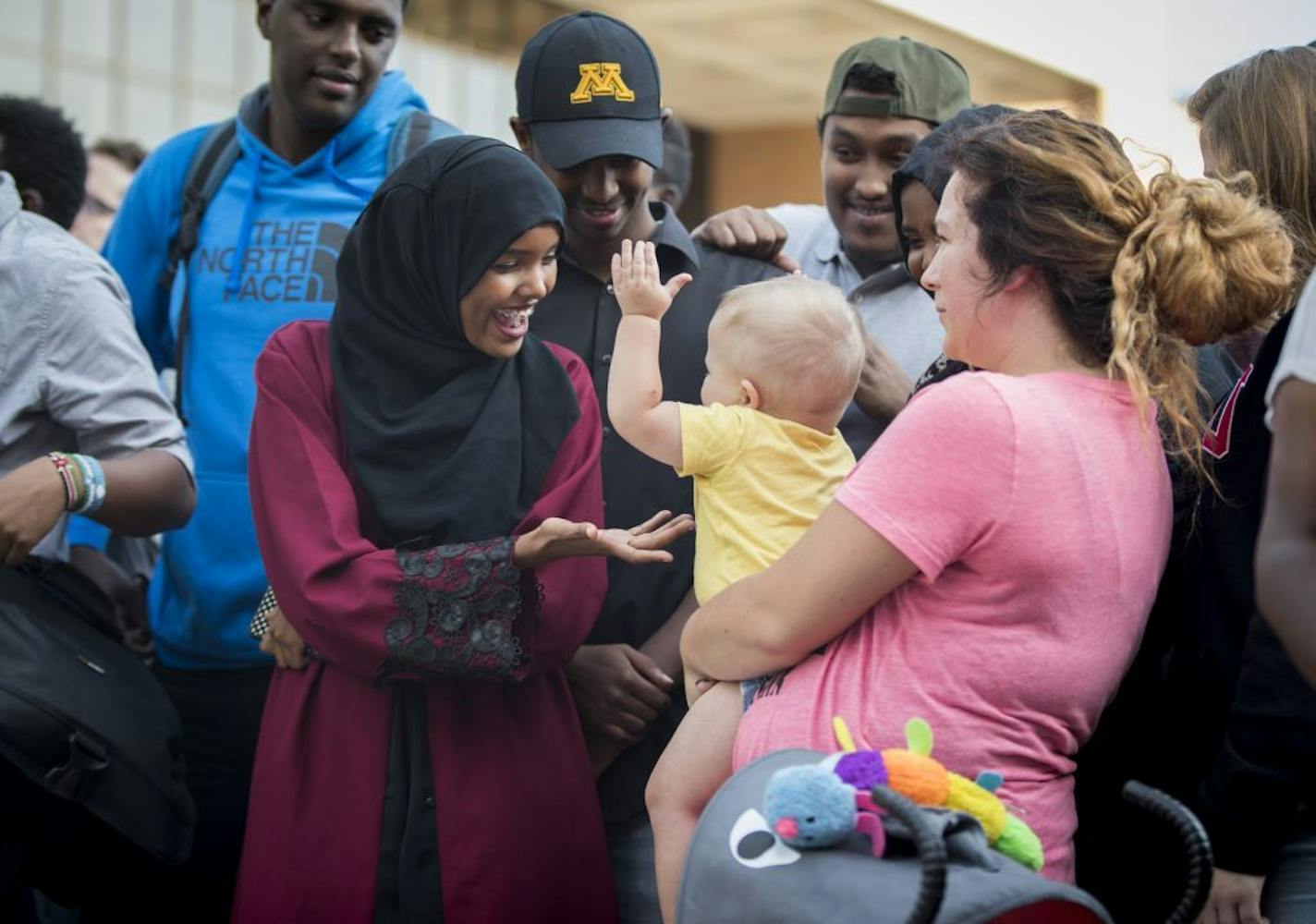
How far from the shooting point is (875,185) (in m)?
3.82

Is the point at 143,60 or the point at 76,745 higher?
the point at 76,745

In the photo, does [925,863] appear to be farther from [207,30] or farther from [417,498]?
[207,30]

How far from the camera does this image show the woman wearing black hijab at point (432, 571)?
108 inches

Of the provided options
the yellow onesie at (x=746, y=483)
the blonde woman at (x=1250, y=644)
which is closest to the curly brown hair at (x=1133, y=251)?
the blonde woman at (x=1250, y=644)

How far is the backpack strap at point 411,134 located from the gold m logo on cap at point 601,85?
428 mm

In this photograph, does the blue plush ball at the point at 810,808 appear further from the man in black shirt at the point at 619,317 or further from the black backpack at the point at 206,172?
the black backpack at the point at 206,172

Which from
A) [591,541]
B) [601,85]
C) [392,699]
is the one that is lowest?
[392,699]

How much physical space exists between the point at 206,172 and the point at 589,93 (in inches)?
40.1

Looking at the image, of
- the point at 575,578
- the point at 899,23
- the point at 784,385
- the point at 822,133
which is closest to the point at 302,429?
the point at 575,578

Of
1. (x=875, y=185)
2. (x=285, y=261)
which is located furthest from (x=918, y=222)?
(x=285, y=261)

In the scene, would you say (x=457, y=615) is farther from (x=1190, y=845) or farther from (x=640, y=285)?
(x=1190, y=845)

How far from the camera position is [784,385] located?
2684 mm

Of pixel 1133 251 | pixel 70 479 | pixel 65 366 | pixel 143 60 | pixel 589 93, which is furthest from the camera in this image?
pixel 143 60

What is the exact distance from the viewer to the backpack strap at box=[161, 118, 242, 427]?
3.62m
